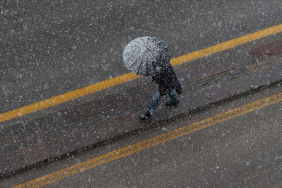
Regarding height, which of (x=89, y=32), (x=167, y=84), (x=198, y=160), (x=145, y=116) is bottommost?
(x=198, y=160)

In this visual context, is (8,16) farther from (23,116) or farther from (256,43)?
(256,43)

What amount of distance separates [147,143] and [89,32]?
263cm

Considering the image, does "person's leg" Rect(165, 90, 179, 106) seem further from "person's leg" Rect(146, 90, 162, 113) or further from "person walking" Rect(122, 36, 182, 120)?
"person walking" Rect(122, 36, 182, 120)

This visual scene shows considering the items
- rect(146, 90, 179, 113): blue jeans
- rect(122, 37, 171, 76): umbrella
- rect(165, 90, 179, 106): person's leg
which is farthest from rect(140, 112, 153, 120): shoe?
rect(122, 37, 171, 76): umbrella

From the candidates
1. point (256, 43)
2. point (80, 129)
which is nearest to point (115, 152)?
point (80, 129)

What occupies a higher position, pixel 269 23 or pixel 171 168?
pixel 269 23

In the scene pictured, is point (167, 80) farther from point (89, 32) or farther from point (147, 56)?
point (89, 32)

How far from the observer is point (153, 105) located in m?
6.09

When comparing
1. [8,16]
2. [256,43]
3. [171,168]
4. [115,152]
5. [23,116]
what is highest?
[8,16]

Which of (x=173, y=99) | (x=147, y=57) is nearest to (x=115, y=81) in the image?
(x=173, y=99)

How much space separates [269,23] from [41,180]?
563 centimetres

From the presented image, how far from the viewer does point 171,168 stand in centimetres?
626

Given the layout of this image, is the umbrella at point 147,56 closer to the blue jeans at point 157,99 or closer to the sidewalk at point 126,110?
the blue jeans at point 157,99

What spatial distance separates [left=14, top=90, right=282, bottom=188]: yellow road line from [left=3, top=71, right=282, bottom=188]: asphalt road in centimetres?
7
